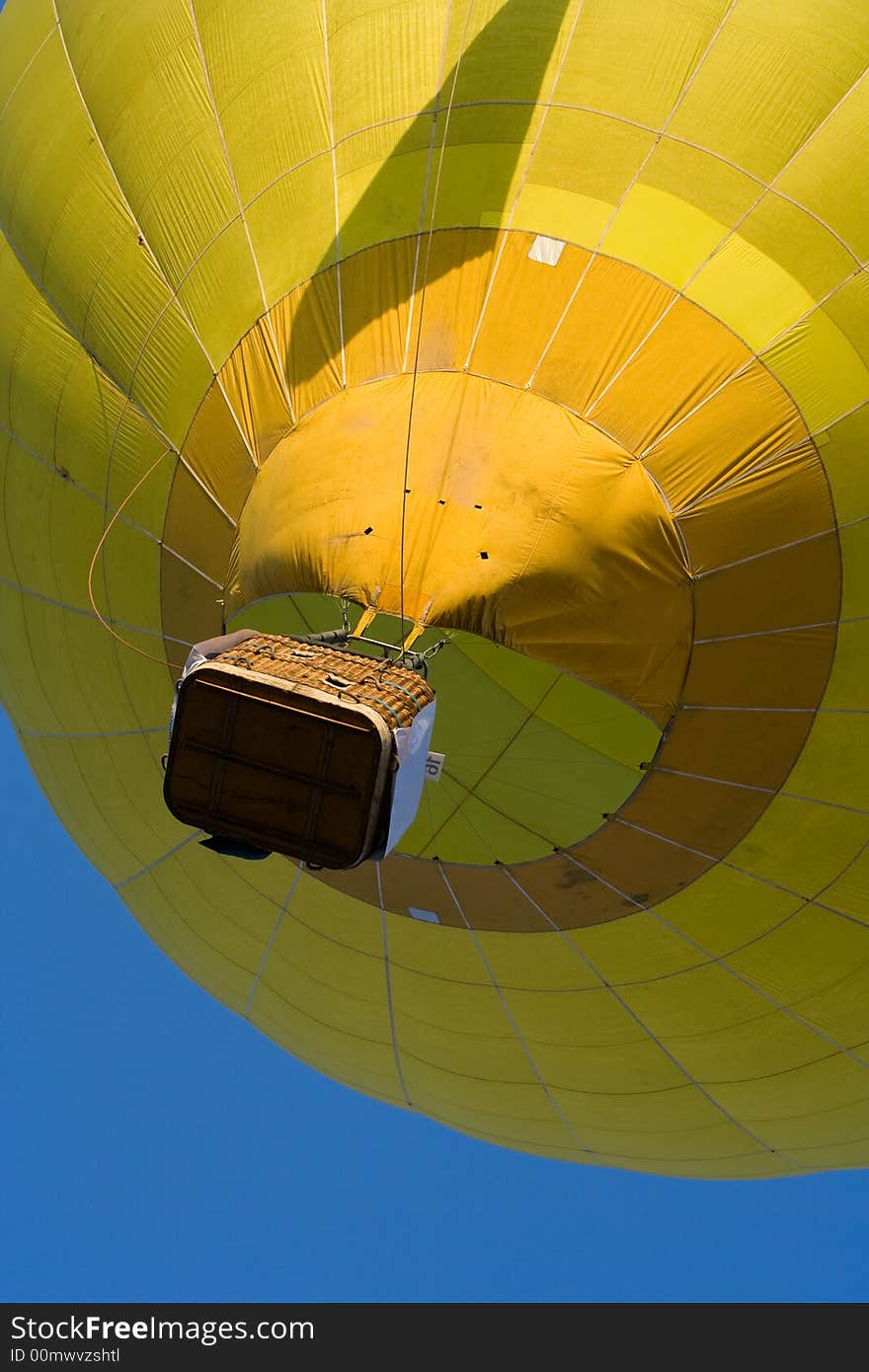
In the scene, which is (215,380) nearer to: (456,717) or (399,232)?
(399,232)

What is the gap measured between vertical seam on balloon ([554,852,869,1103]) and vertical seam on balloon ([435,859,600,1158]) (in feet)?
2.78

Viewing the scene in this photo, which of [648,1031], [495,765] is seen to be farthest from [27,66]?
[648,1031]

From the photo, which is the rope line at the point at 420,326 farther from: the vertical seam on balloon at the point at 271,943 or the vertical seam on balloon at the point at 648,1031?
the vertical seam on balloon at the point at 271,943

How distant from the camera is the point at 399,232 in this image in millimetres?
8172

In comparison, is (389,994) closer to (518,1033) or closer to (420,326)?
(518,1033)

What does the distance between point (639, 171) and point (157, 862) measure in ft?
18.2

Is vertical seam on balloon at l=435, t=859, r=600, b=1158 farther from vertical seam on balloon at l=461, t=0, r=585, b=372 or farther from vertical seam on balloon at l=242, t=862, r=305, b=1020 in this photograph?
vertical seam on balloon at l=461, t=0, r=585, b=372

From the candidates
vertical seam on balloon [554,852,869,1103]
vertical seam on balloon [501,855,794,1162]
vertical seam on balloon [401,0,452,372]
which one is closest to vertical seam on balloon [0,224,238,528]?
vertical seam on balloon [401,0,452,372]

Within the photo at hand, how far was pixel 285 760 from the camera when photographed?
21.0ft

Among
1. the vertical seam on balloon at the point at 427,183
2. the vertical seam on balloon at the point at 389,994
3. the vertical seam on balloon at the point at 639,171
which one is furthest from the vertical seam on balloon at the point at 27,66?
the vertical seam on balloon at the point at 389,994

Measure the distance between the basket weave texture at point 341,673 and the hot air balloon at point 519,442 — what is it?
543mm

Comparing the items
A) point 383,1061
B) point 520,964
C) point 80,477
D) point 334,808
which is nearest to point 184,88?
point 80,477

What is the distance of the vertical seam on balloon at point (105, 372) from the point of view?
8.57 meters

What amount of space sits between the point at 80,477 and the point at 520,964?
397 cm
